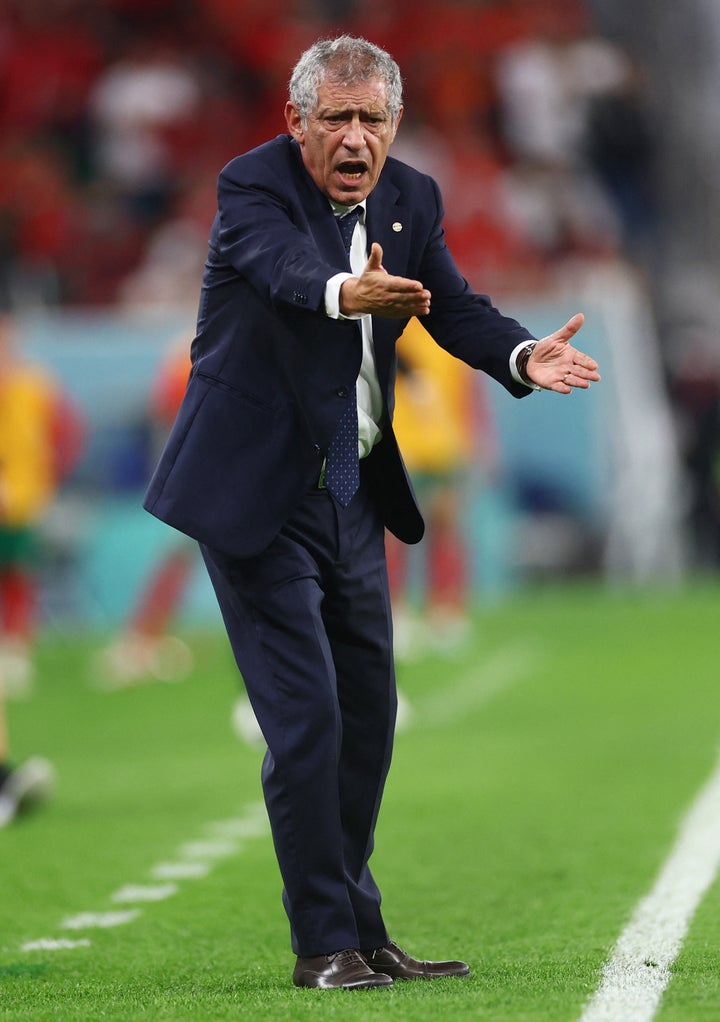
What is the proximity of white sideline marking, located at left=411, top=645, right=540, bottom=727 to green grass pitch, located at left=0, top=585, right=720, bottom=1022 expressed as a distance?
0.03m

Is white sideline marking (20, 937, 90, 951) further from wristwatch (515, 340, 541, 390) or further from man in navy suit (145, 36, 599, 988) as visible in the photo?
wristwatch (515, 340, 541, 390)

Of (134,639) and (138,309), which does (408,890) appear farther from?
(138,309)

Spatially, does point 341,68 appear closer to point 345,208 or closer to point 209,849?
point 345,208

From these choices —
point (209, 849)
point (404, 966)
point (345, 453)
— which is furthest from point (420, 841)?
point (345, 453)

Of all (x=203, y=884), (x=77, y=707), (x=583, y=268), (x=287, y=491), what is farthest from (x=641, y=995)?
(x=583, y=268)

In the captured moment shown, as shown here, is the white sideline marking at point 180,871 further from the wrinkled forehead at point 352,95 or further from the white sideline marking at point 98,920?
the wrinkled forehead at point 352,95

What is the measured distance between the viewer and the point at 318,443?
14.6ft

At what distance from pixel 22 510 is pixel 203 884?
6079 mm

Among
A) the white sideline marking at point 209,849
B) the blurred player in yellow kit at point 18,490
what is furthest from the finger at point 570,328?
the blurred player in yellow kit at point 18,490

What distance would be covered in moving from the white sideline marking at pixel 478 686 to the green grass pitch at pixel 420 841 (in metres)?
0.03

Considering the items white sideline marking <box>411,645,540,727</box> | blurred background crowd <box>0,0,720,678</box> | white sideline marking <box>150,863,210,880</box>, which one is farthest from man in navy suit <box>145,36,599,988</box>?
blurred background crowd <box>0,0,720,678</box>

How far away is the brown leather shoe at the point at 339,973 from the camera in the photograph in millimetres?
4421

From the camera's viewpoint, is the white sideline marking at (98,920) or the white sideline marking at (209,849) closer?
the white sideline marking at (98,920)

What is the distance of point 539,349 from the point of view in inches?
178
